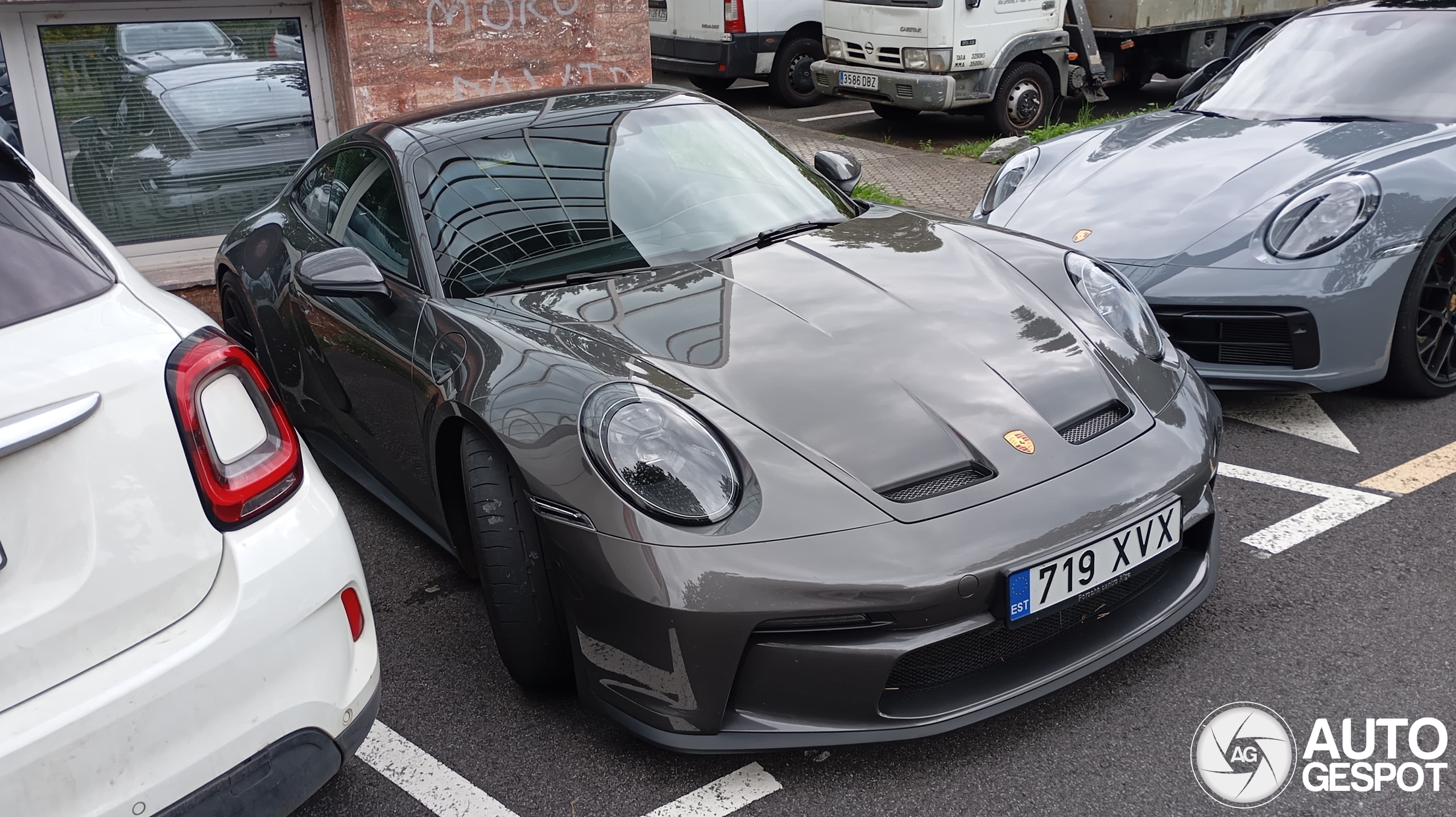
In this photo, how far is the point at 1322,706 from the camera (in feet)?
8.19

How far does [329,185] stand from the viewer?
12.9ft

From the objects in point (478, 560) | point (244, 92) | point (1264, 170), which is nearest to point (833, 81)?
point (244, 92)

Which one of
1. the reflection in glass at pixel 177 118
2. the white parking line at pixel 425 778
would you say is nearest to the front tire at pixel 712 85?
the reflection in glass at pixel 177 118

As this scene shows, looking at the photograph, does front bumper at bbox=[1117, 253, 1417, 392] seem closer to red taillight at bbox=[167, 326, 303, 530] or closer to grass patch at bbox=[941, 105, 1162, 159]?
red taillight at bbox=[167, 326, 303, 530]

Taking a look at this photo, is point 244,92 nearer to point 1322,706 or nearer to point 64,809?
point 64,809

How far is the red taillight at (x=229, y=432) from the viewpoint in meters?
1.80

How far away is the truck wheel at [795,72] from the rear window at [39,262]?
1063 cm

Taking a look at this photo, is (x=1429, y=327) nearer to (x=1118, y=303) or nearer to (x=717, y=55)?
(x=1118, y=303)

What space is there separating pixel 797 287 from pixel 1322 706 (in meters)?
1.51

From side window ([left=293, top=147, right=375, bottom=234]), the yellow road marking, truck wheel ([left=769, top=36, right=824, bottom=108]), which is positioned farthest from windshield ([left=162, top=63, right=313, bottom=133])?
truck wheel ([left=769, top=36, right=824, bottom=108])

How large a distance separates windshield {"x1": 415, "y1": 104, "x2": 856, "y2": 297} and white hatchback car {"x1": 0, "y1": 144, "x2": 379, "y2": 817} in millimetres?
1177

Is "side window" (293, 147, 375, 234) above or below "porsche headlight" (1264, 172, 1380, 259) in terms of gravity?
above

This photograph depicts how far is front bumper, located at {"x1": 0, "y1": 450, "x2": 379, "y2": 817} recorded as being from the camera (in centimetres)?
160

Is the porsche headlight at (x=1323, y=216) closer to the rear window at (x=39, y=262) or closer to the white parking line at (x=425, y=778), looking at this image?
the white parking line at (x=425, y=778)
